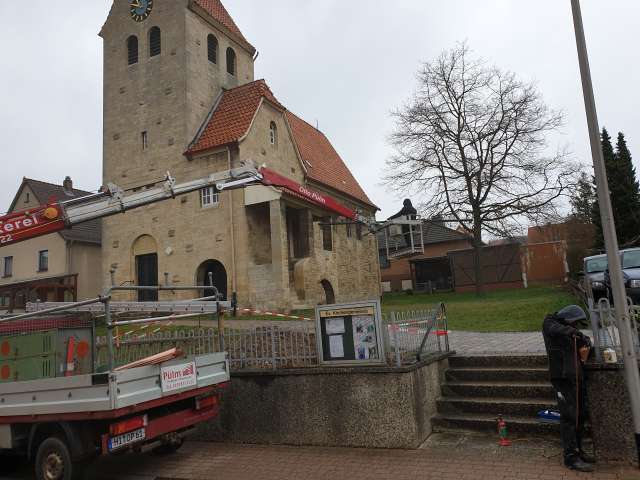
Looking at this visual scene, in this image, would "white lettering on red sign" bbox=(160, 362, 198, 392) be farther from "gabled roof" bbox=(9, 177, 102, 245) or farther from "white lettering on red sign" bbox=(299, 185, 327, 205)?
"gabled roof" bbox=(9, 177, 102, 245)

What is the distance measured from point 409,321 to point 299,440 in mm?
2445

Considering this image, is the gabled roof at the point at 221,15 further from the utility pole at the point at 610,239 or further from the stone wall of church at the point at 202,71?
the utility pole at the point at 610,239

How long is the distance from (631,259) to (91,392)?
15.5 m

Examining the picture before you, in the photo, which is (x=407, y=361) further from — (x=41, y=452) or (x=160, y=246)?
(x=160, y=246)

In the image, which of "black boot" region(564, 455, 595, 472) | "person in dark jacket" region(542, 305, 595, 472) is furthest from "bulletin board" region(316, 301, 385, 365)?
"black boot" region(564, 455, 595, 472)

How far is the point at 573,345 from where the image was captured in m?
5.81

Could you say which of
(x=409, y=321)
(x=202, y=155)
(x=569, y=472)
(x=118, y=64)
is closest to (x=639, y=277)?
(x=409, y=321)

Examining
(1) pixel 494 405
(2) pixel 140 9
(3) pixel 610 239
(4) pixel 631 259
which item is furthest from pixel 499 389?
(2) pixel 140 9

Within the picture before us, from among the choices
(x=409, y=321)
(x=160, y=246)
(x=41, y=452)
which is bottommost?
(x=41, y=452)

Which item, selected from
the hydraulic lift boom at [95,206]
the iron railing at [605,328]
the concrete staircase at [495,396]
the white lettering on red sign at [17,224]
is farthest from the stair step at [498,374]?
the white lettering on red sign at [17,224]

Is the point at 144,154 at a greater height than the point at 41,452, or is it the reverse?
the point at 144,154

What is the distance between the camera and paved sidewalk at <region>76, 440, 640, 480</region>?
18.6 ft

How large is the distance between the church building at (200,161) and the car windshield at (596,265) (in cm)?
1098

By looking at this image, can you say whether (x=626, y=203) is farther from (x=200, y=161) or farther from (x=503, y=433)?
(x=503, y=433)
